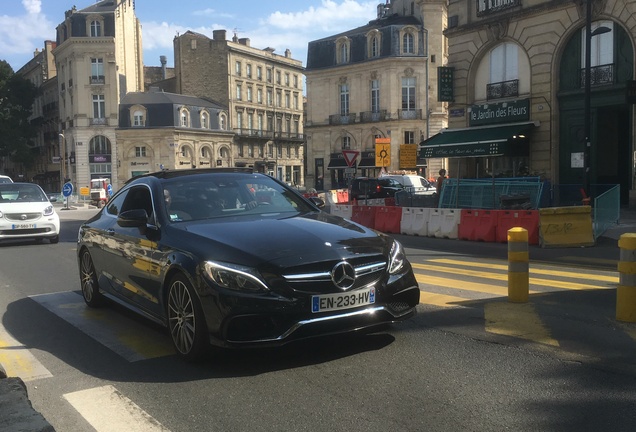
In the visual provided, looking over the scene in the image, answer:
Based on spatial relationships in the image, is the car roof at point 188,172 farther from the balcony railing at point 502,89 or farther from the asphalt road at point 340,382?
the balcony railing at point 502,89

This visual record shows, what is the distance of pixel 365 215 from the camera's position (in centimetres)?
2023

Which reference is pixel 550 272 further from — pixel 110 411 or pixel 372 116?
pixel 372 116

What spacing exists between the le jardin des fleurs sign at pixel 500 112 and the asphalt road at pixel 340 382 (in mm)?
21348

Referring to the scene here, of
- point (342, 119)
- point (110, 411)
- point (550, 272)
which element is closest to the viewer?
point (110, 411)

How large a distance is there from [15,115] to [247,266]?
83.9 meters

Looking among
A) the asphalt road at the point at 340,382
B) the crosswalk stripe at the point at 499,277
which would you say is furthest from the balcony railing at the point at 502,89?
the asphalt road at the point at 340,382

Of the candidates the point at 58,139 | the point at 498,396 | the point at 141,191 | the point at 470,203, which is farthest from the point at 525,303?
the point at 58,139

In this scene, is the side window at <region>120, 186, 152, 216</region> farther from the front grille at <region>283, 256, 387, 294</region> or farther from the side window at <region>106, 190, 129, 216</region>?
the front grille at <region>283, 256, 387, 294</region>

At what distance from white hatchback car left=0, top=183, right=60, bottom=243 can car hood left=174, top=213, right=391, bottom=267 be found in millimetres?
11935

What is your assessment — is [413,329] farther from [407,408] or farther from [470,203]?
[470,203]

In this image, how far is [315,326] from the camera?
4.73 metres

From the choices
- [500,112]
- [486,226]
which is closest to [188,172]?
[486,226]

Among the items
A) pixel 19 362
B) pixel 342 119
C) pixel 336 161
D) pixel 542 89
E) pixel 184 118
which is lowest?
→ pixel 19 362

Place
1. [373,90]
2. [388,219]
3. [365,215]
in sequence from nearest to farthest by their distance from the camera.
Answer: [388,219], [365,215], [373,90]
